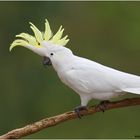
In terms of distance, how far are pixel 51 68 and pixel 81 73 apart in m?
1.33

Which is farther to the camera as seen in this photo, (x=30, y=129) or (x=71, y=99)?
(x=71, y=99)

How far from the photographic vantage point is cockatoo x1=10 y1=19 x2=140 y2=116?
157cm

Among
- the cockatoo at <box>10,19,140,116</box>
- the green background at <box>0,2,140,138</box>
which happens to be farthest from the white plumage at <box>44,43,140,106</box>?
the green background at <box>0,2,140,138</box>

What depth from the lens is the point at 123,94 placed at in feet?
5.19

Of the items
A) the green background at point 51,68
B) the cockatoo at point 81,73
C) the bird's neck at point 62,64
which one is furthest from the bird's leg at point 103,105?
the green background at point 51,68

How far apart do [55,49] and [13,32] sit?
1.40m

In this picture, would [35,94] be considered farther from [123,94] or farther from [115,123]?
[123,94]

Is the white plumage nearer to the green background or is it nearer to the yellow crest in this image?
the yellow crest

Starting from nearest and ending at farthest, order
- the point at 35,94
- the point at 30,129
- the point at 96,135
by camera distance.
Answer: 1. the point at 30,129
2. the point at 96,135
3. the point at 35,94

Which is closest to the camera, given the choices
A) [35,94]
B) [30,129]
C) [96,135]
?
[30,129]

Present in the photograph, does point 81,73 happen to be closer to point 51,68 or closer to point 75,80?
point 75,80

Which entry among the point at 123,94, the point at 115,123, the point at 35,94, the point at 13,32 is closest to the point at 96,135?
the point at 115,123

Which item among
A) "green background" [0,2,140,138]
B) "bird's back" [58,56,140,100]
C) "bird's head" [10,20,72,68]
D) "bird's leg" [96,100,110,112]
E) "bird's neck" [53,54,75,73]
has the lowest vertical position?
"bird's leg" [96,100,110,112]

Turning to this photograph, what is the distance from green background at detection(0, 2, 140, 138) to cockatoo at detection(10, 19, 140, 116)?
130 cm
